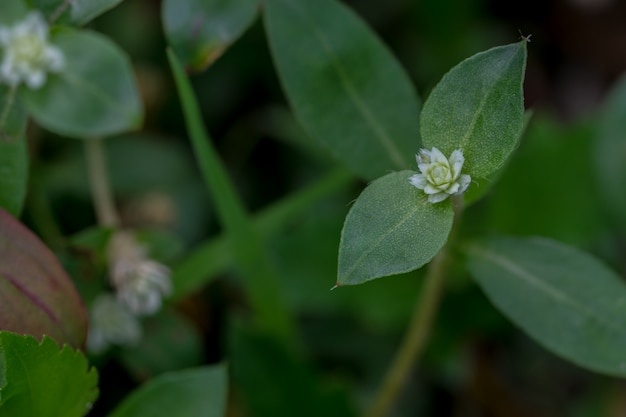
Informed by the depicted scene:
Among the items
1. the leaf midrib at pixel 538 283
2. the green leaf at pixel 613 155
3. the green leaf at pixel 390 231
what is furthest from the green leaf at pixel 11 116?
the green leaf at pixel 613 155

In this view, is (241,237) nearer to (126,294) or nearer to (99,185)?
(126,294)

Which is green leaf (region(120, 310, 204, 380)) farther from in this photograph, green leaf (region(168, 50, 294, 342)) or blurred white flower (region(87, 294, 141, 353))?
green leaf (region(168, 50, 294, 342))

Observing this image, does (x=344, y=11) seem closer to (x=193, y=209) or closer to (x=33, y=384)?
(x=33, y=384)

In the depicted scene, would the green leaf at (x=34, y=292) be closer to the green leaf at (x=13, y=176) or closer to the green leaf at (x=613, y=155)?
the green leaf at (x=13, y=176)

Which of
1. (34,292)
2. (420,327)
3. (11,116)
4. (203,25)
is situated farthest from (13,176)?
(420,327)

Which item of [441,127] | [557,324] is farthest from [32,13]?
[557,324]

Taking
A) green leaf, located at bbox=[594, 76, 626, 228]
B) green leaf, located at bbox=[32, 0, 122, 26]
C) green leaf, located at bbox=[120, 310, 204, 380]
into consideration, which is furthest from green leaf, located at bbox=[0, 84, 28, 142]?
green leaf, located at bbox=[594, 76, 626, 228]
